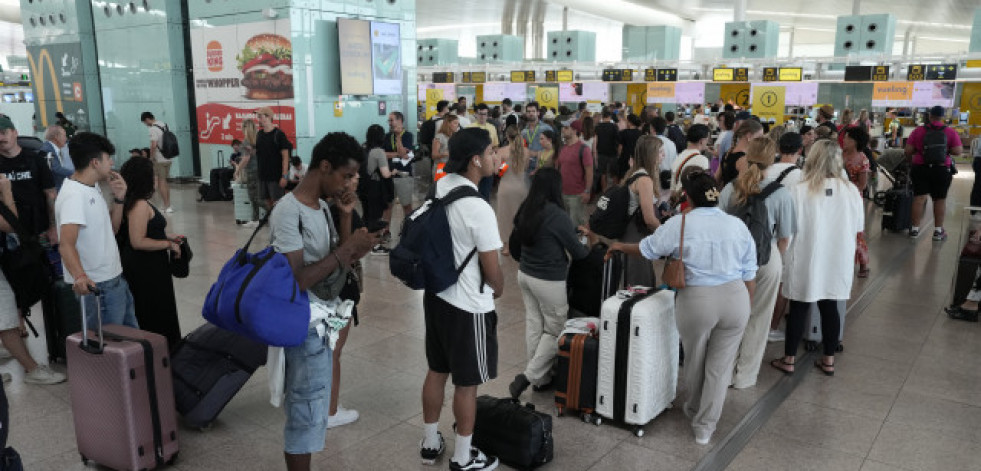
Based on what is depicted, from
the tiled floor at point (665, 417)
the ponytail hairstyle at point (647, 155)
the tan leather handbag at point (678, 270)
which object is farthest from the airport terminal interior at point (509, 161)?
the ponytail hairstyle at point (647, 155)

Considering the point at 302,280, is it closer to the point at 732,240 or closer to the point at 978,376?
the point at 732,240

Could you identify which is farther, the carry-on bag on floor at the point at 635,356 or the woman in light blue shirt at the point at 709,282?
the carry-on bag on floor at the point at 635,356

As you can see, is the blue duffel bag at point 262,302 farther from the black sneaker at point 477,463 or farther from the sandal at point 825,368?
the sandal at point 825,368

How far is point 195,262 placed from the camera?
8039 millimetres

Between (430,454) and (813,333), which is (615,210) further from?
(430,454)

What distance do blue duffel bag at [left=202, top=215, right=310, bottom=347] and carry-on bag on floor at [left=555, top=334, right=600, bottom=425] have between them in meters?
1.74

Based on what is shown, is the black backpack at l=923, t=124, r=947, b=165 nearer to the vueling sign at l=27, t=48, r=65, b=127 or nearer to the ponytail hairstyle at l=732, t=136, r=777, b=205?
the ponytail hairstyle at l=732, t=136, r=777, b=205

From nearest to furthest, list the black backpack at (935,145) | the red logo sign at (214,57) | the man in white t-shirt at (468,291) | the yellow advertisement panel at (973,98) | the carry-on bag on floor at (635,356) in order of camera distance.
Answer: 1. the man in white t-shirt at (468,291)
2. the carry-on bag on floor at (635,356)
3. the black backpack at (935,145)
4. the red logo sign at (214,57)
5. the yellow advertisement panel at (973,98)

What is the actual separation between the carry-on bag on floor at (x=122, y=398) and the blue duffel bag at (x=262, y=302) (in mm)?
765

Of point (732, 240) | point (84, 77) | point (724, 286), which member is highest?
point (84, 77)

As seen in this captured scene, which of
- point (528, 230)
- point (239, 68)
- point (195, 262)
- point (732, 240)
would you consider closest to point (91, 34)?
point (239, 68)

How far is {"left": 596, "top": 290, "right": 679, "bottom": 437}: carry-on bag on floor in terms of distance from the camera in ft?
12.4

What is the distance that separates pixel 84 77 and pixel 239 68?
5764 millimetres

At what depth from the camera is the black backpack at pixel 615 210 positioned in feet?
16.3
